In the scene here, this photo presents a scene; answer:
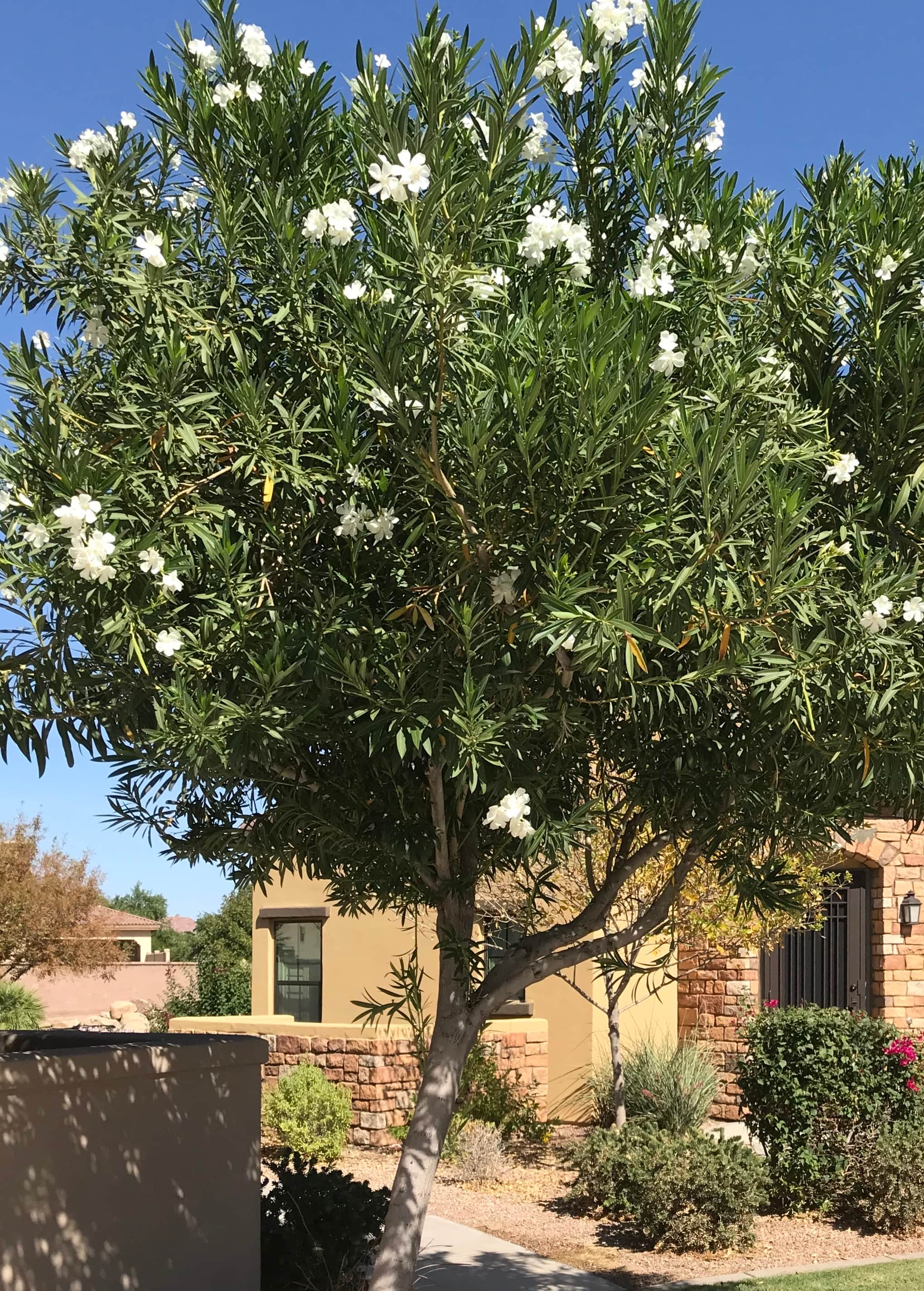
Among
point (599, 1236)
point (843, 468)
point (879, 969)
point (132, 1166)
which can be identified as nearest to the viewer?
point (843, 468)

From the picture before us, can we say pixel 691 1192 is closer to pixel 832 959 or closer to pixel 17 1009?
pixel 832 959

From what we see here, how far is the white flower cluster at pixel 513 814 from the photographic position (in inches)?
168

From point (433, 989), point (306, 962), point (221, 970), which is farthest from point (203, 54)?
point (221, 970)

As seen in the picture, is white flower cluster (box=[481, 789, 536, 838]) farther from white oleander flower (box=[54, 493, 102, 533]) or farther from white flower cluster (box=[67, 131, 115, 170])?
white flower cluster (box=[67, 131, 115, 170])

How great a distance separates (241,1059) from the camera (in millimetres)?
7535

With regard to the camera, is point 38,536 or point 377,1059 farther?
point 377,1059

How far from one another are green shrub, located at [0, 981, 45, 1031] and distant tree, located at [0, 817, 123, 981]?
1.29m

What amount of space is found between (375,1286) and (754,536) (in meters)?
3.70

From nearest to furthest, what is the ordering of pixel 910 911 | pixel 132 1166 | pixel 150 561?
pixel 150 561 → pixel 132 1166 → pixel 910 911

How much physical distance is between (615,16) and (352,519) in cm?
221

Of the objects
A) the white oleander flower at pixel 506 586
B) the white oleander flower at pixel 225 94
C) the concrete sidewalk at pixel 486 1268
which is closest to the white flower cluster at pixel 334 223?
the white oleander flower at pixel 225 94

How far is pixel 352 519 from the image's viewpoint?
450cm

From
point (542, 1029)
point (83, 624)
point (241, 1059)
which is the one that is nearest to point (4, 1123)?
point (241, 1059)

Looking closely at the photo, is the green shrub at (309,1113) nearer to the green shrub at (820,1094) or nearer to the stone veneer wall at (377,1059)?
the stone veneer wall at (377,1059)
